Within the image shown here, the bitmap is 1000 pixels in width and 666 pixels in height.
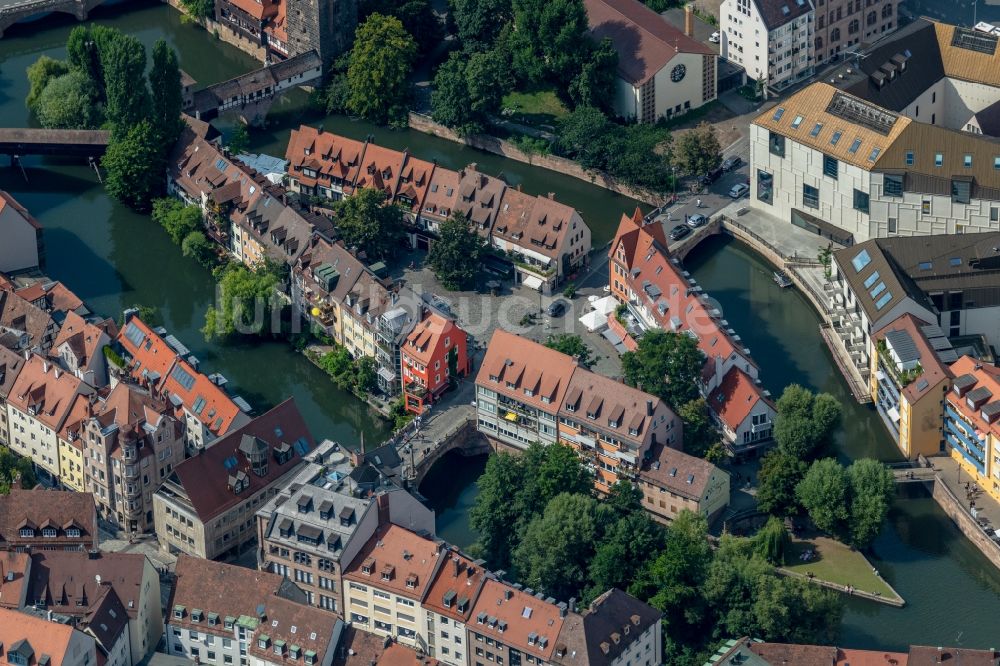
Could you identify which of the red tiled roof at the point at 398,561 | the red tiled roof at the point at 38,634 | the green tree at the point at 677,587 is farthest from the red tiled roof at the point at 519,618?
the red tiled roof at the point at 38,634

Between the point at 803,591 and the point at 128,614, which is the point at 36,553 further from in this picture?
the point at 803,591

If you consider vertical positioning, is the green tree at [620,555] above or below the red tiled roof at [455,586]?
→ below

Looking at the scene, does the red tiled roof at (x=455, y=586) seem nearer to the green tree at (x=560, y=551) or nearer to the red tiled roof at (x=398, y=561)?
the red tiled roof at (x=398, y=561)

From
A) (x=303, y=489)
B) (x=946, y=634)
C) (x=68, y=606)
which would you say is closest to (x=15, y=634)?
(x=68, y=606)

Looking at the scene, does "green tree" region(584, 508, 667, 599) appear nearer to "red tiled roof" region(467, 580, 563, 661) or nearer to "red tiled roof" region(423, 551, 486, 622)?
"red tiled roof" region(467, 580, 563, 661)

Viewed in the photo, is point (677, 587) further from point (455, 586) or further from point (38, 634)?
point (38, 634)
